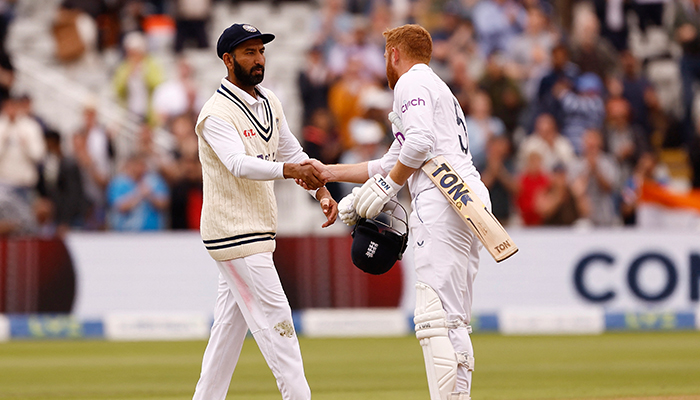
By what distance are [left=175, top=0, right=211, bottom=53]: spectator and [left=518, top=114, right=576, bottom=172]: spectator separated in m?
6.11

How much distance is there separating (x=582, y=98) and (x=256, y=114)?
30.8 ft

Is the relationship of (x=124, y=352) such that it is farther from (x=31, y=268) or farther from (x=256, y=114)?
(x=256, y=114)

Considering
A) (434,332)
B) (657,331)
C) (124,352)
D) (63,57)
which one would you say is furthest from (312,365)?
(63,57)

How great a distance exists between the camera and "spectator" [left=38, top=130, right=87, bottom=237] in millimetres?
13797

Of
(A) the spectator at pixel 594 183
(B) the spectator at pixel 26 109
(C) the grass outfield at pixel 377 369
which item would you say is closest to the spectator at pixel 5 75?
(B) the spectator at pixel 26 109

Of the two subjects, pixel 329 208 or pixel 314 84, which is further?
pixel 314 84

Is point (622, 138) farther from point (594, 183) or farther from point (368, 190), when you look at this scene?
point (368, 190)

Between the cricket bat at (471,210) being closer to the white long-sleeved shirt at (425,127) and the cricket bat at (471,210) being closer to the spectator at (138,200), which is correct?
the white long-sleeved shirt at (425,127)

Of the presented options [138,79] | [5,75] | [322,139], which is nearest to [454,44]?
[322,139]

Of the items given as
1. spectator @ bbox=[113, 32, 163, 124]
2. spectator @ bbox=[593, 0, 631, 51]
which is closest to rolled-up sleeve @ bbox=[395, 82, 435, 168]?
spectator @ bbox=[113, 32, 163, 124]

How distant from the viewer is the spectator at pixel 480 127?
13.8 m

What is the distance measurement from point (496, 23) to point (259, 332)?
11.6 metres

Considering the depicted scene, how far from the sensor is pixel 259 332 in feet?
19.1

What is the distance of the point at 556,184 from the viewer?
13.3 m
